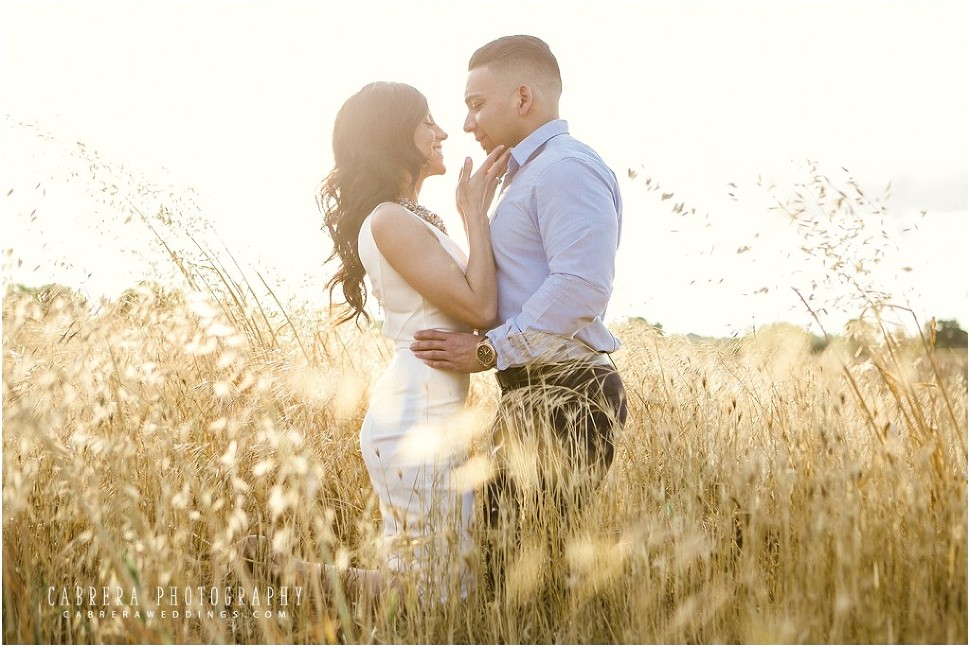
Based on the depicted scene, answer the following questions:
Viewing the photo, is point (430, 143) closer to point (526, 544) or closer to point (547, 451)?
point (547, 451)

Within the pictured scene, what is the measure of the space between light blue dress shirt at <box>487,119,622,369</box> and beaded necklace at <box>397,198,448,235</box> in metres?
0.22

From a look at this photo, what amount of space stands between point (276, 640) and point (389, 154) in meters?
1.65

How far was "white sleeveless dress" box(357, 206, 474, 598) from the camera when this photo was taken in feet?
8.21

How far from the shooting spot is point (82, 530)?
2.62 m

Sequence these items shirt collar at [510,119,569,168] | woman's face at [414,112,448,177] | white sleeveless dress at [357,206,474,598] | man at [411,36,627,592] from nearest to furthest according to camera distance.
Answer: man at [411,36,627,592], white sleeveless dress at [357,206,474,598], shirt collar at [510,119,569,168], woman's face at [414,112,448,177]

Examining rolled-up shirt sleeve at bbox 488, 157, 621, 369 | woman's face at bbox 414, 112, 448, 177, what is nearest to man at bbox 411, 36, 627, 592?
rolled-up shirt sleeve at bbox 488, 157, 621, 369

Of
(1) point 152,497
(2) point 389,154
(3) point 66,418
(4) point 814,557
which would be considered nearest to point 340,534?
(1) point 152,497

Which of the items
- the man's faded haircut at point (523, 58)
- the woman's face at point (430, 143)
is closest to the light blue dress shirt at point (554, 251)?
the man's faded haircut at point (523, 58)

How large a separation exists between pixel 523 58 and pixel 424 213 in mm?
650

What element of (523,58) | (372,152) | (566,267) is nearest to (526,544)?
(566,267)

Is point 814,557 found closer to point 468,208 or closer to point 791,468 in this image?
point 791,468

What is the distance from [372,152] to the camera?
282cm

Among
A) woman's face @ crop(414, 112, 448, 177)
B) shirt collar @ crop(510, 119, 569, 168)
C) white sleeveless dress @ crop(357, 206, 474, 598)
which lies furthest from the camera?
woman's face @ crop(414, 112, 448, 177)

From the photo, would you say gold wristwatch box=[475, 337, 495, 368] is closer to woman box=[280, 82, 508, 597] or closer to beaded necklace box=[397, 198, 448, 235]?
woman box=[280, 82, 508, 597]
